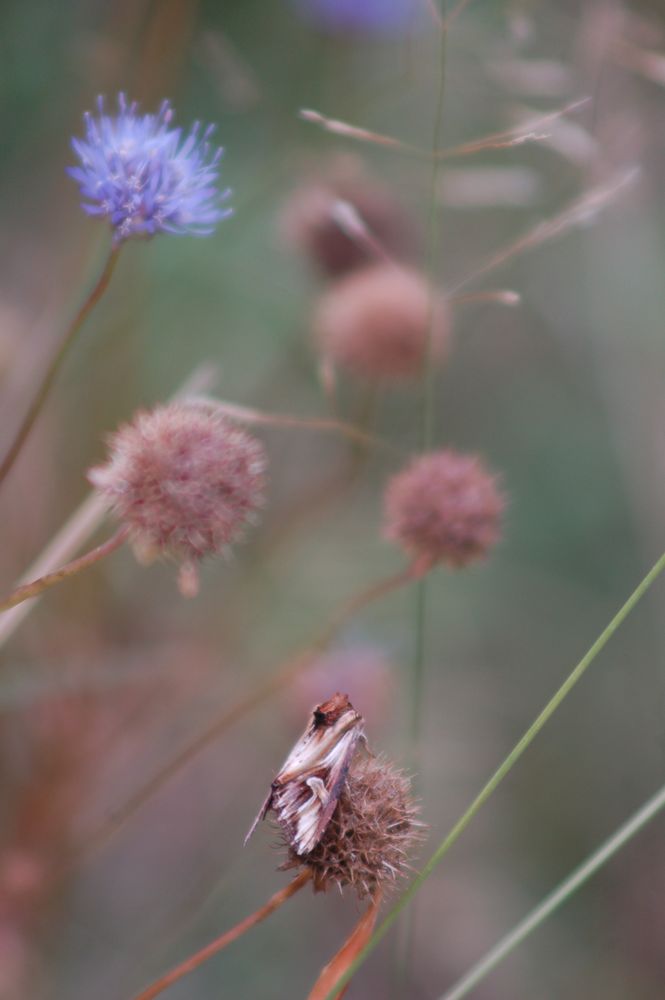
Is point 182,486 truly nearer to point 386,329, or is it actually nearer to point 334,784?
point 334,784

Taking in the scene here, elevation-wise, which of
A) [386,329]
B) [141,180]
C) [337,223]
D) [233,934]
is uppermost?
[337,223]

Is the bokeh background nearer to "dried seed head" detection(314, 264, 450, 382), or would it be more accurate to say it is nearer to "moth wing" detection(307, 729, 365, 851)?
"dried seed head" detection(314, 264, 450, 382)

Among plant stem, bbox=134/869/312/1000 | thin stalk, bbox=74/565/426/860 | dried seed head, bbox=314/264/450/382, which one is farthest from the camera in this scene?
dried seed head, bbox=314/264/450/382

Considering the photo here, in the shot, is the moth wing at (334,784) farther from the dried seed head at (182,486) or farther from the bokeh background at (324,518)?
the bokeh background at (324,518)

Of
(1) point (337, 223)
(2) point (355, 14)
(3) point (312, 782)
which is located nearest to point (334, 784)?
(3) point (312, 782)

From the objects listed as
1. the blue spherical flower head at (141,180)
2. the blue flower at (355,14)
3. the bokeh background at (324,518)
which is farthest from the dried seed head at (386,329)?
the blue flower at (355,14)

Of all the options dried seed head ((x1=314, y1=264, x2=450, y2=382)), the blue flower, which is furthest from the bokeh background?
dried seed head ((x1=314, y1=264, x2=450, y2=382))

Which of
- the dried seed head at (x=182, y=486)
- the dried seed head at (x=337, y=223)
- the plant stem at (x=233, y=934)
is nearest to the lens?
the plant stem at (x=233, y=934)
